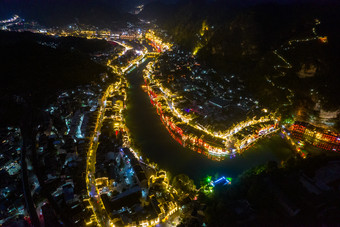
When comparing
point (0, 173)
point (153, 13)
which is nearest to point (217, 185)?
point (0, 173)

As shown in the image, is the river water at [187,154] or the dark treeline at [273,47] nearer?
the river water at [187,154]

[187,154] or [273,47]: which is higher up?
[273,47]

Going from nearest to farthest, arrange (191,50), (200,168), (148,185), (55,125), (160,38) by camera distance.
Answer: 1. (148,185)
2. (200,168)
3. (55,125)
4. (191,50)
5. (160,38)

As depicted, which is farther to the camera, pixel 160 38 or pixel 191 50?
pixel 160 38

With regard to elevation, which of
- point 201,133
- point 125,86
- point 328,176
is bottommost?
point 328,176

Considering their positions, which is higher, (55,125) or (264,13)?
(264,13)

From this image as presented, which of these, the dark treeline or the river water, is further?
the dark treeline

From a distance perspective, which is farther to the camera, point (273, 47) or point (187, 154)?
point (273, 47)

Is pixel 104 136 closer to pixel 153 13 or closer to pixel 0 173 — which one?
pixel 0 173
